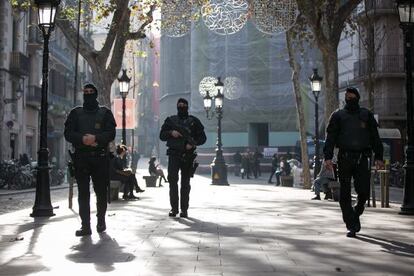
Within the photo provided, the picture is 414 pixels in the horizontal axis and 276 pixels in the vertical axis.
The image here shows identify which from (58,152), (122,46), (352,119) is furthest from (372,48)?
(58,152)

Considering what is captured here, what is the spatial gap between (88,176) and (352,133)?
125 inches

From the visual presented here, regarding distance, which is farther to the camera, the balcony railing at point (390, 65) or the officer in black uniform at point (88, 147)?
the balcony railing at point (390, 65)

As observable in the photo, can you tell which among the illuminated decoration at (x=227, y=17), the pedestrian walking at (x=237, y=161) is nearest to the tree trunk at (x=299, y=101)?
the illuminated decoration at (x=227, y=17)

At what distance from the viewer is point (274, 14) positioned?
1557 centimetres

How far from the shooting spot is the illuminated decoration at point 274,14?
15.6m

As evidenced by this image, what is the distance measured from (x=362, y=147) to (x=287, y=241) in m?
1.45

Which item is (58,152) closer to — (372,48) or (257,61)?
(257,61)

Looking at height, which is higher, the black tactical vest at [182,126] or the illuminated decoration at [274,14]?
the illuminated decoration at [274,14]

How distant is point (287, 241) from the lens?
7027 millimetres

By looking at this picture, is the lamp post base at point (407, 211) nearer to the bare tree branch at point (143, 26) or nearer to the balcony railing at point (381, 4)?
the bare tree branch at point (143, 26)

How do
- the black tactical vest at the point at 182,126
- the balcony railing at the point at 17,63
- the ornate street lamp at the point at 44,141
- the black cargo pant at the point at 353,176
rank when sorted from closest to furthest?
the black cargo pant at the point at 353,176 → the black tactical vest at the point at 182,126 → the ornate street lamp at the point at 44,141 → the balcony railing at the point at 17,63

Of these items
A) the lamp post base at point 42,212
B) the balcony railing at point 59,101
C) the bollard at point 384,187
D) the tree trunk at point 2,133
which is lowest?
the lamp post base at point 42,212

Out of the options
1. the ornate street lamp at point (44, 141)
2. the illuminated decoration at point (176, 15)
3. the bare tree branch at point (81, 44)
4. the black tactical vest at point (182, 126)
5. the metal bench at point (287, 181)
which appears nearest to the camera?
the black tactical vest at point (182, 126)

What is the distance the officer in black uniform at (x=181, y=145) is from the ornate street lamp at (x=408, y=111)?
3702 millimetres
